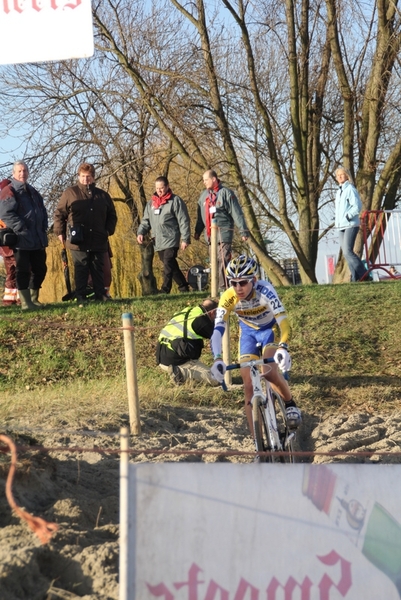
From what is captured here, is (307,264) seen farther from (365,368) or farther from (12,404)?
(12,404)

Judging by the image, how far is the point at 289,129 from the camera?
2456 centimetres

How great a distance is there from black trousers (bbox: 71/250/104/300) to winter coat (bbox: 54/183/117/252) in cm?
9

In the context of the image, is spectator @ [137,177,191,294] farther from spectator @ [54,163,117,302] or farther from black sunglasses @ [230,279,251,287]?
black sunglasses @ [230,279,251,287]

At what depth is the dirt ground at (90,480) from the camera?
4.33 m

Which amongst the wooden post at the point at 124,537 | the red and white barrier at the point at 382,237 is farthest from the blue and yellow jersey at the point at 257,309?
the red and white barrier at the point at 382,237

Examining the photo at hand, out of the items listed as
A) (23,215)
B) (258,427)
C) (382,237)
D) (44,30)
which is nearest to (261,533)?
(258,427)

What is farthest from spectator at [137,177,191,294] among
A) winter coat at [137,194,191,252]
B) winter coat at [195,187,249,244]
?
winter coat at [195,187,249,244]

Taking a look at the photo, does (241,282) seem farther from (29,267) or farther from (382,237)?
(382,237)

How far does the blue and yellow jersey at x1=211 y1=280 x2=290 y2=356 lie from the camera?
24.9 ft

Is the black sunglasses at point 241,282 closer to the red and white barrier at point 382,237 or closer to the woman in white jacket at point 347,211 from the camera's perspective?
the woman in white jacket at point 347,211

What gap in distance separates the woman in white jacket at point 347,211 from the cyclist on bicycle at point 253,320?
24.3 ft

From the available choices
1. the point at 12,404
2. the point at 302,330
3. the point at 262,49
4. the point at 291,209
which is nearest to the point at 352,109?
A: the point at 262,49

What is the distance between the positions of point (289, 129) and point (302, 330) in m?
12.3

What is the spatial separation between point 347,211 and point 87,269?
4.78 meters
